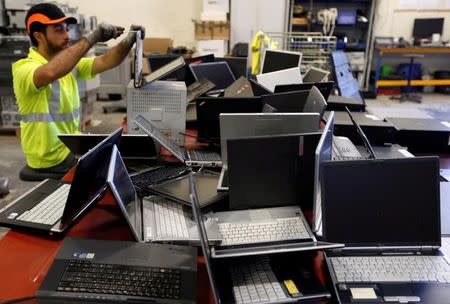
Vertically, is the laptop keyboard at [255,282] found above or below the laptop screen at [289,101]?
below

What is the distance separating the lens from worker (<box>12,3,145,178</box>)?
2.02m

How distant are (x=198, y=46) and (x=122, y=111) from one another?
151cm

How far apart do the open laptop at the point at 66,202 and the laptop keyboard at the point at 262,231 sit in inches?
16.4

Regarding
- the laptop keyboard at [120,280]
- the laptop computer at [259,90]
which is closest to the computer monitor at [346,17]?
the laptop computer at [259,90]

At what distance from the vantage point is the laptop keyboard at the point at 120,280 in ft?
3.25

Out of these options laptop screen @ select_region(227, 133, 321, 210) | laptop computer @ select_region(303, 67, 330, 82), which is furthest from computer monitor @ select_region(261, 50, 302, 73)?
laptop screen @ select_region(227, 133, 321, 210)

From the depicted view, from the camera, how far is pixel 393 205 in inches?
46.4

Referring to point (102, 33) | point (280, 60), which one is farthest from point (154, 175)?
point (280, 60)

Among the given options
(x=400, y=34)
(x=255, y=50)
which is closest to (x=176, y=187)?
(x=255, y=50)

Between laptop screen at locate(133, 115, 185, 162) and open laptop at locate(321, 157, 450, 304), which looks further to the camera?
laptop screen at locate(133, 115, 185, 162)

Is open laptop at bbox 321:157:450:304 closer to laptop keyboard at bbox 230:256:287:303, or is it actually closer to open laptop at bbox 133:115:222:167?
laptop keyboard at bbox 230:256:287:303

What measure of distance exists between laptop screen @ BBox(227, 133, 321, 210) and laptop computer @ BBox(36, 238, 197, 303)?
0.31 m

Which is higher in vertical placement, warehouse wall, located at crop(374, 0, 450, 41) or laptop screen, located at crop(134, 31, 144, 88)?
warehouse wall, located at crop(374, 0, 450, 41)

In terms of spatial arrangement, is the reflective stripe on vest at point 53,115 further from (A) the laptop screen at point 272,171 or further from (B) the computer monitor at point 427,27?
(B) the computer monitor at point 427,27
